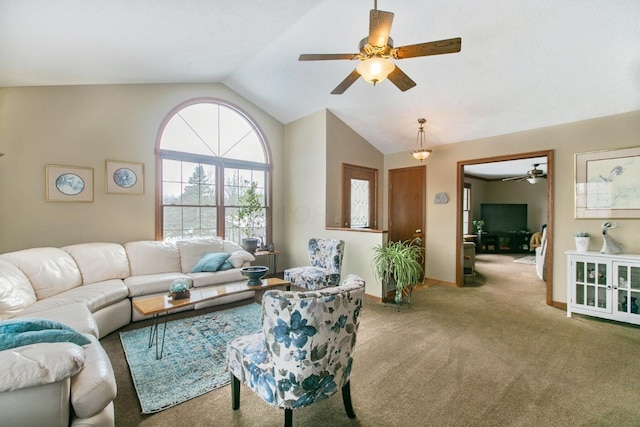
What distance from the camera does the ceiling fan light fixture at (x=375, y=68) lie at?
2201mm

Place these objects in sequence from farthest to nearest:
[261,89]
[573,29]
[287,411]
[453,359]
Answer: [261,89], [573,29], [453,359], [287,411]

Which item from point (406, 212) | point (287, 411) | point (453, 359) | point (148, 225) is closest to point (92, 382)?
point (287, 411)

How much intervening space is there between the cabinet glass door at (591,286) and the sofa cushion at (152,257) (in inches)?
207

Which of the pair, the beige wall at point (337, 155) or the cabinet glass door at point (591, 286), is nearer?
the cabinet glass door at point (591, 286)

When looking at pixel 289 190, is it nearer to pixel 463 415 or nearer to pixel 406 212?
pixel 406 212

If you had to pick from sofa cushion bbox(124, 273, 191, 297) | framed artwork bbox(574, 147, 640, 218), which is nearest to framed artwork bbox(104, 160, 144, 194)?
sofa cushion bbox(124, 273, 191, 297)

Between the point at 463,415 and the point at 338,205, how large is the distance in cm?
353

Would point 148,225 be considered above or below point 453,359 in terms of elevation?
above

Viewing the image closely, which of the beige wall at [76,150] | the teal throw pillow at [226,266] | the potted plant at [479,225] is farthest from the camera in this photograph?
the potted plant at [479,225]

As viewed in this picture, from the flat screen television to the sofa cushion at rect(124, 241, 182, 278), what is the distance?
9.33 m

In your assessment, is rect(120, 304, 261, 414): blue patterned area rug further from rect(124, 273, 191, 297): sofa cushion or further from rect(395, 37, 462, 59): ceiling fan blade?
rect(395, 37, 462, 59): ceiling fan blade

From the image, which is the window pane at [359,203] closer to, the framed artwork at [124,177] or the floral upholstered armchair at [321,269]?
the floral upholstered armchair at [321,269]

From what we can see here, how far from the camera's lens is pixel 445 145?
5008 mm

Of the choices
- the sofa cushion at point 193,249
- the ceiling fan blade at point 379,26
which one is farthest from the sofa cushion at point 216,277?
the ceiling fan blade at point 379,26
